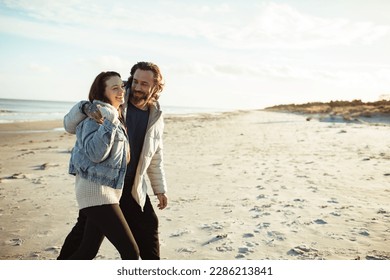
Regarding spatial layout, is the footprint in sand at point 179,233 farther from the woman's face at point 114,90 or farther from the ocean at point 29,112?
the ocean at point 29,112

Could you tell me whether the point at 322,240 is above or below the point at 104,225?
below

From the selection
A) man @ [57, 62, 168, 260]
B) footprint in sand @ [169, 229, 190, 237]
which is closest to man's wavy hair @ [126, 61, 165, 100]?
man @ [57, 62, 168, 260]

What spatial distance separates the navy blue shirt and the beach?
4.60 ft

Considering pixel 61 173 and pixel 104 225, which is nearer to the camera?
pixel 104 225

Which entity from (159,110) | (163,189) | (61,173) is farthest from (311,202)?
(61,173)

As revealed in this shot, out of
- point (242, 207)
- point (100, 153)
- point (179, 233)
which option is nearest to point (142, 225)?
point (100, 153)

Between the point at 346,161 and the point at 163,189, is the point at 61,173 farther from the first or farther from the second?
the point at 346,161

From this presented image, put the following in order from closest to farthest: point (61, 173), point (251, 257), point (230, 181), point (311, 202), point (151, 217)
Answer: point (151, 217) < point (251, 257) < point (311, 202) < point (230, 181) < point (61, 173)

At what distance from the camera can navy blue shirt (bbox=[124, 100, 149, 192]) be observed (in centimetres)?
330

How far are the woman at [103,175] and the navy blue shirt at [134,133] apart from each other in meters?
0.42

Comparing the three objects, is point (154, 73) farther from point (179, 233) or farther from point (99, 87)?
point (179, 233)

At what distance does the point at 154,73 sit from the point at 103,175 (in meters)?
1.17

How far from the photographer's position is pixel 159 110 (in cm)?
347
